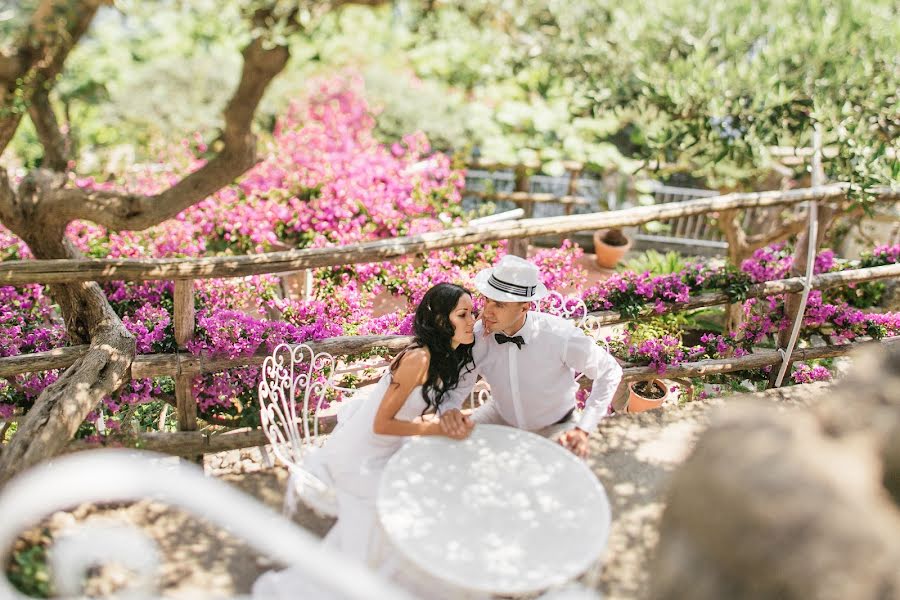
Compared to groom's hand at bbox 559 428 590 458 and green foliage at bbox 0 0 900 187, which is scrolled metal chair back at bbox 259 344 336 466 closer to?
groom's hand at bbox 559 428 590 458

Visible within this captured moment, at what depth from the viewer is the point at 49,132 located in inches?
239

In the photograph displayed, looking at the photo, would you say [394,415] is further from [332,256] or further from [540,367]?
[332,256]

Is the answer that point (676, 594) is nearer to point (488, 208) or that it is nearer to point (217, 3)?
point (217, 3)

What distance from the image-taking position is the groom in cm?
313

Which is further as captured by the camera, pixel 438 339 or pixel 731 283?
pixel 731 283

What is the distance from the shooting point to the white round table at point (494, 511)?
2229 millimetres

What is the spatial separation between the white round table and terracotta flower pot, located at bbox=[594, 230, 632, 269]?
655 centimetres

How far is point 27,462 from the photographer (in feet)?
9.18

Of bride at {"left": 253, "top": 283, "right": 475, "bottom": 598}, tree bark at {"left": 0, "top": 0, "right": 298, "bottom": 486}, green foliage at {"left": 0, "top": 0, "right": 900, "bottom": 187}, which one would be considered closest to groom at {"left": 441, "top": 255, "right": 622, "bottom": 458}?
bride at {"left": 253, "top": 283, "right": 475, "bottom": 598}

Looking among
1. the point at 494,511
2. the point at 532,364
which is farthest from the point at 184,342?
the point at 494,511

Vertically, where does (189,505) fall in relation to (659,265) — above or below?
above

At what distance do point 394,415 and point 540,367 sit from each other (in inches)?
29.7

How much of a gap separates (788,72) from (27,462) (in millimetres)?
5470

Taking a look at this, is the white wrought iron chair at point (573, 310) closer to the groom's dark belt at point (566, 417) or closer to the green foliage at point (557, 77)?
the groom's dark belt at point (566, 417)
